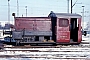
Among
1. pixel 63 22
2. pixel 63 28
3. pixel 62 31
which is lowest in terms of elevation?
pixel 62 31

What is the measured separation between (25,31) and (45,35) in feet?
5.73

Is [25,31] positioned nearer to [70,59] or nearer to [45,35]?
[45,35]

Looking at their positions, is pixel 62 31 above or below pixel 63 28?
below

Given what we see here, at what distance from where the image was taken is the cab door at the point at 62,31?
16703 mm

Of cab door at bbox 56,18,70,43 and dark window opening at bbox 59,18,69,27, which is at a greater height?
dark window opening at bbox 59,18,69,27

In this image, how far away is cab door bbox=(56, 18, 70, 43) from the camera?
16703mm

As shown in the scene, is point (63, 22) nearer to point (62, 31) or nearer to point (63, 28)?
point (63, 28)

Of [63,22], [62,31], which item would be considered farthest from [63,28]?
[63,22]

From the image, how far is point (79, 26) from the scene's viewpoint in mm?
16938

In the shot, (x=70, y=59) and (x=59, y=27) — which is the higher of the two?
(x=59, y=27)

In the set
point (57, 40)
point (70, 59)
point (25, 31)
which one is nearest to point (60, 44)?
point (57, 40)

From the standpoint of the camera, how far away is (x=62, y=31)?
1675 centimetres

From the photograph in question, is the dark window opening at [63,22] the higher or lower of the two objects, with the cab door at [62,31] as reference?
higher

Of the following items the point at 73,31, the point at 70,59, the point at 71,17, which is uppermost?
the point at 71,17
